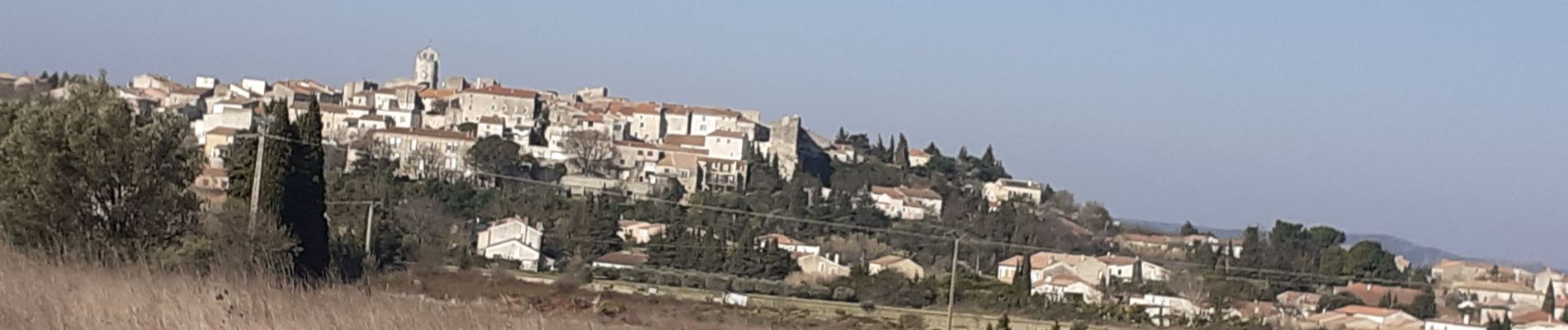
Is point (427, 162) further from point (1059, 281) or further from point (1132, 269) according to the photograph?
point (1059, 281)

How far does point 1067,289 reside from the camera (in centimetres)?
3161

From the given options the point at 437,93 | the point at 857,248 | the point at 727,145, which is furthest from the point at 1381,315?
the point at 437,93

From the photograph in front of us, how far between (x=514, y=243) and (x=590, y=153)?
88.3 ft

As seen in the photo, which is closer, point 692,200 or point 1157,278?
point 1157,278

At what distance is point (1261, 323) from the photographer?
84.3 ft

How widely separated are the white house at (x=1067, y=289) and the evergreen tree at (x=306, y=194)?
13325 millimetres

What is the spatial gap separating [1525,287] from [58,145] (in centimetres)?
2161

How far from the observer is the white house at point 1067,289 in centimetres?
2959

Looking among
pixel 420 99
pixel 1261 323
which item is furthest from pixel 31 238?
pixel 420 99

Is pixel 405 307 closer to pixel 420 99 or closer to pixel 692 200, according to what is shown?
pixel 692 200

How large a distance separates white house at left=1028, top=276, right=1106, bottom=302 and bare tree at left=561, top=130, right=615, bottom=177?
2720 cm

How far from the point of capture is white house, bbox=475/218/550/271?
30953 millimetres

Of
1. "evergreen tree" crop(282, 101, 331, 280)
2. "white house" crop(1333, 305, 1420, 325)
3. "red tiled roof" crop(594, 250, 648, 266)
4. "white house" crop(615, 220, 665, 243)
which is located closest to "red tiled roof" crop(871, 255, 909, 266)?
"white house" crop(615, 220, 665, 243)

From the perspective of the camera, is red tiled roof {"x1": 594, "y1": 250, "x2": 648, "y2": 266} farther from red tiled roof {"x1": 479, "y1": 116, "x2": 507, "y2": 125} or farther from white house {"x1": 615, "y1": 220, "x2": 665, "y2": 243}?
red tiled roof {"x1": 479, "y1": 116, "x2": 507, "y2": 125}
